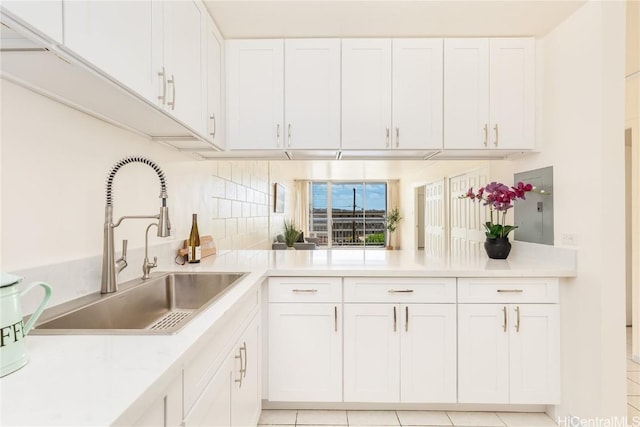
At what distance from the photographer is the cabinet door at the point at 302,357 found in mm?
1934

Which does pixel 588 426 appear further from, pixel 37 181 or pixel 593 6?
pixel 37 181

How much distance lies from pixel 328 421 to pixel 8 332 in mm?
1691

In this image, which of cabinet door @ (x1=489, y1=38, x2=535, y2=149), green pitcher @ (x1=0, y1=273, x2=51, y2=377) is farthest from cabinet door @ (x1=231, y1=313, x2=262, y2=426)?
cabinet door @ (x1=489, y1=38, x2=535, y2=149)

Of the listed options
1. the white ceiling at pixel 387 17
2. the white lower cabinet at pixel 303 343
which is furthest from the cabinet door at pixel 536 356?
the white ceiling at pixel 387 17

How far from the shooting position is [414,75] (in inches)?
85.0

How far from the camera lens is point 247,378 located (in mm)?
1536

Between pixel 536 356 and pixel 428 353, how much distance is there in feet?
2.03

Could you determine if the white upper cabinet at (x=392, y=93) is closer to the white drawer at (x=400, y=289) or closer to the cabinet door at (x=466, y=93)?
the cabinet door at (x=466, y=93)

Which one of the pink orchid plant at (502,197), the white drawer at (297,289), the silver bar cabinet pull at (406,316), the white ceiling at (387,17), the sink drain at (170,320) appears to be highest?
the white ceiling at (387,17)

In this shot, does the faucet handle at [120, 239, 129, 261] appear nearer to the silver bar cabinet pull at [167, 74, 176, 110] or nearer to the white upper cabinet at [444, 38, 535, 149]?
the silver bar cabinet pull at [167, 74, 176, 110]

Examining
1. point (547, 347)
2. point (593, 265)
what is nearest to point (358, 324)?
point (547, 347)

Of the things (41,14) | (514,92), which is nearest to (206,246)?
(41,14)

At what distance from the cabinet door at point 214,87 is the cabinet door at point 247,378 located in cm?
110

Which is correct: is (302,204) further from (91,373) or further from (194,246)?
(91,373)
